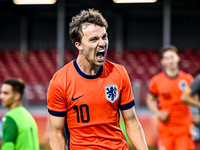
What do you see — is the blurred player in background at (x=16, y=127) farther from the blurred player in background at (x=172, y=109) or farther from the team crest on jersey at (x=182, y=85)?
the team crest on jersey at (x=182, y=85)

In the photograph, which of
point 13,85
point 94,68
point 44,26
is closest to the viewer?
point 94,68

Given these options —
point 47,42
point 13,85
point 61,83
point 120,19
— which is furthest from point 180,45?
point 61,83

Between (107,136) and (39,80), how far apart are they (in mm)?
14105

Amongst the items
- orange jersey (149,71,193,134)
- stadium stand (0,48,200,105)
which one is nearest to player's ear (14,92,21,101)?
orange jersey (149,71,193,134)

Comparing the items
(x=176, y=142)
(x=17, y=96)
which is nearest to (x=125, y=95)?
(x=17, y=96)

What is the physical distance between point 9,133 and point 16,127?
117 millimetres

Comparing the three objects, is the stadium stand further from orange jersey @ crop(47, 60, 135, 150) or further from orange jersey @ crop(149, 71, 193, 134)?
orange jersey @ crop(47, 60, 135, 150)

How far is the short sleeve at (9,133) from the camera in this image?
3793 mm

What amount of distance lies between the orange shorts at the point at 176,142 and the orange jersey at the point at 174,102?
9 centimetres

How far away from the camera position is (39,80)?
659 inches

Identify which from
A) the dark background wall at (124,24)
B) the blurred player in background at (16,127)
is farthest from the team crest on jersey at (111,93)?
the dark background wall at (124,24)

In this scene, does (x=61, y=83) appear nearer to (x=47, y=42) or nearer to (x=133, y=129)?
(x=133, y=129)

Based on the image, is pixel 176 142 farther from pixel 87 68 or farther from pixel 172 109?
pixel 87 68

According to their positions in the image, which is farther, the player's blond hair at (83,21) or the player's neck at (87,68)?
the player's neck at (87,68)
